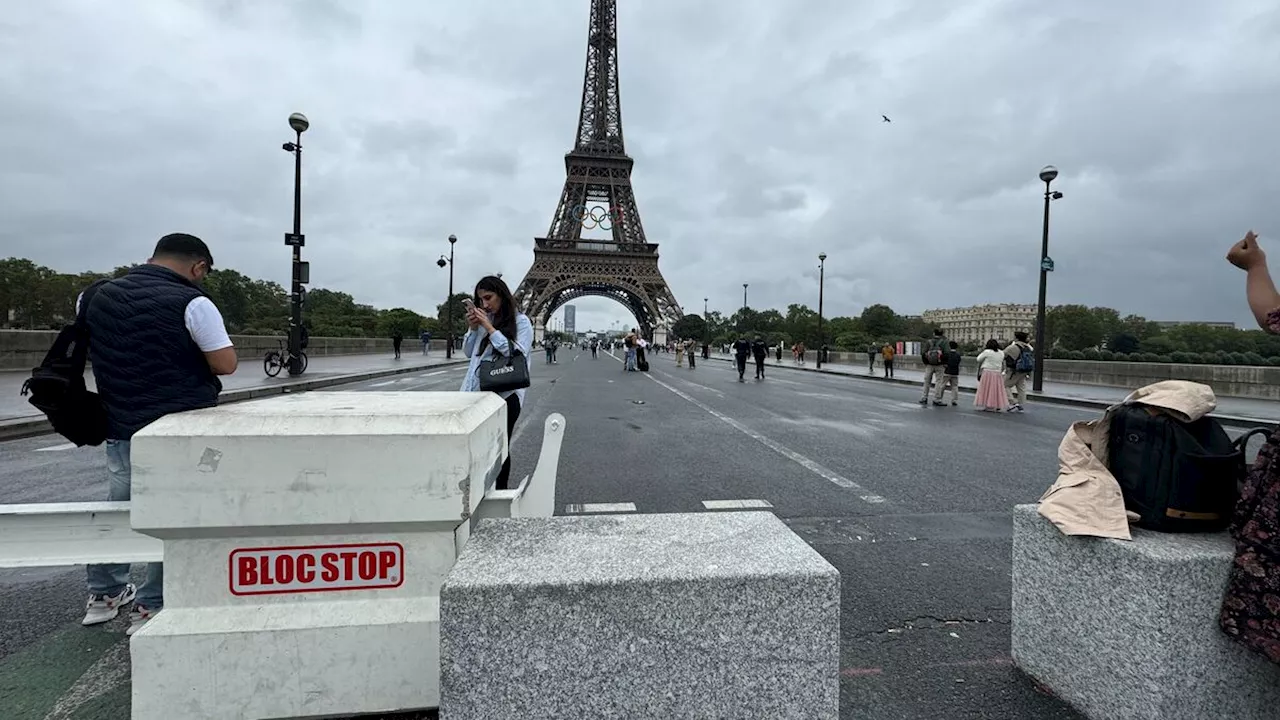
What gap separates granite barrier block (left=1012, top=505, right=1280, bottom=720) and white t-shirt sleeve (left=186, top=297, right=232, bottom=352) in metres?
3.31

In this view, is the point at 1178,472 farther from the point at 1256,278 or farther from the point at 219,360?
the point at 219,360

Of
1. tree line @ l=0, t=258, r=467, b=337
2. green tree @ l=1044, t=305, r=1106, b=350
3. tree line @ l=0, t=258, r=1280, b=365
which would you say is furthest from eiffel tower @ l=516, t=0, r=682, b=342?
green tree @ l=1044, t=305, r=1106, b=350

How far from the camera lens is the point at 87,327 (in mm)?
2543

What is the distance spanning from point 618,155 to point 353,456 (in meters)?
63.5

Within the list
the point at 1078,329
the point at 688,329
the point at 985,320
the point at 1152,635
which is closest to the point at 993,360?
the point at 1152,635

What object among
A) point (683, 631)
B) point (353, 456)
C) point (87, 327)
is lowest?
point (683, 631)

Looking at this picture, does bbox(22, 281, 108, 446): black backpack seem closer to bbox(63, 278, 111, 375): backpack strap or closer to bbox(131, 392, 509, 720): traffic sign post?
bbox(63, 278, 111, 375): backpack strap

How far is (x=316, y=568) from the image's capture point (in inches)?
68.2

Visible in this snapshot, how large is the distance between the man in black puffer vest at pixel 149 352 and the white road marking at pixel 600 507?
2501mm

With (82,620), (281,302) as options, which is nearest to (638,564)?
(82,620)

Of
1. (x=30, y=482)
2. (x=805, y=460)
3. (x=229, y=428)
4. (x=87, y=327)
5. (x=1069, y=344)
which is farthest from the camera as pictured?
(x=1069, y=344)

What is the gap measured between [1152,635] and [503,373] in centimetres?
309

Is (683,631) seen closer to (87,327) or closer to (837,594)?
(837,594)

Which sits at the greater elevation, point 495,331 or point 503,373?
point 495,331
